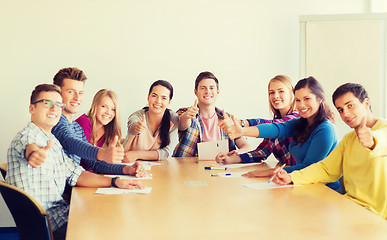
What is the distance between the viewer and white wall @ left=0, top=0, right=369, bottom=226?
169 inches

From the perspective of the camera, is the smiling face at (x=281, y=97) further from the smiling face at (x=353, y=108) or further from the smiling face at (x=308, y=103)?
the smiling face at (x=353, y=108)

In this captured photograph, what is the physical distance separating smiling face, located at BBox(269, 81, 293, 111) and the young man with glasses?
1.54 metres

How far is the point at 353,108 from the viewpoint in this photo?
82.0 inches

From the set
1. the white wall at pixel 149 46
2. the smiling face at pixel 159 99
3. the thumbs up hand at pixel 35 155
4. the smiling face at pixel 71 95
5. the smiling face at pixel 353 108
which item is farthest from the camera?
the white wall at pixel 149 46

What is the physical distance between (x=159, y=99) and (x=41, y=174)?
59.8 inches

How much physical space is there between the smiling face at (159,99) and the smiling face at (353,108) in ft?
5.46

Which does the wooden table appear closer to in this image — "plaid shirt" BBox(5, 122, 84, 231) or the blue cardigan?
"plaid shirt" BBox(5, 122, 84, 231)

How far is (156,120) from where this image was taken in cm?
345

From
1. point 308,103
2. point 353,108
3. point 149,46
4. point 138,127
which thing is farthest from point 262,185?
point 149,46

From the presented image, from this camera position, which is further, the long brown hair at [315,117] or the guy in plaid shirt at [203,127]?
the guy in plaid shirt at [203,127]

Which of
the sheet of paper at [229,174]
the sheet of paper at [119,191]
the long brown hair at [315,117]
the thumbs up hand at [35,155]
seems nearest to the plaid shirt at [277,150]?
the long brown hair at [315,117]

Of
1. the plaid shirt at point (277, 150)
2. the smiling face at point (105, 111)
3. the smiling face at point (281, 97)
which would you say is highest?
the smiling face at point (281, 97)

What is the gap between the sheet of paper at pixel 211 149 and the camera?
3.24 meters

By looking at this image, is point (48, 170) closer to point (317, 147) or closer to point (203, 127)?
point (317, 147)
